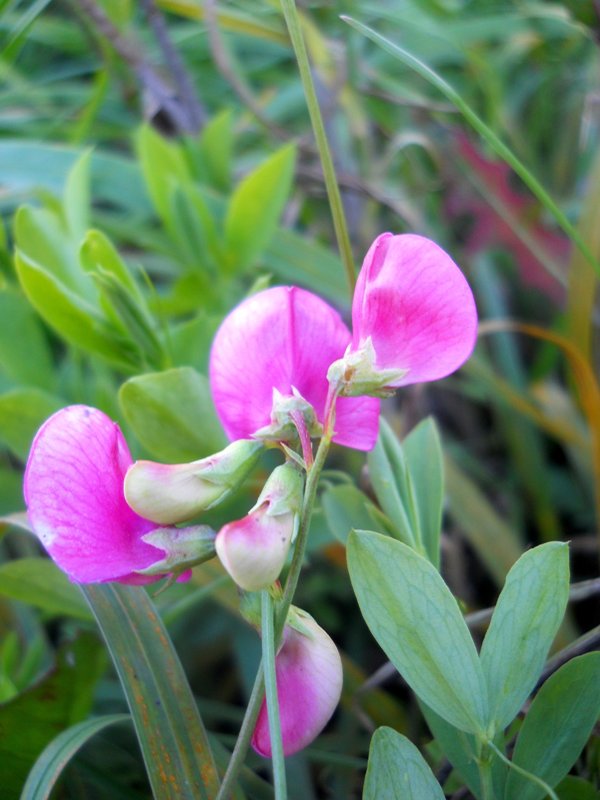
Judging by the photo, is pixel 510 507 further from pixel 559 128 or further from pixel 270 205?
pixel 559 128

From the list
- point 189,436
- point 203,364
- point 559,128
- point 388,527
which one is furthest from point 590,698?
point 559,128

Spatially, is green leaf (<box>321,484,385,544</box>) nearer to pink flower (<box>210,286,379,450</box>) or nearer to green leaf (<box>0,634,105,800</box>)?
pink flower (<box>210,286,379,450</box>)

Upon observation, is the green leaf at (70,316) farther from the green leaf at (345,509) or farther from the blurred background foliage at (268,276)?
the green leaf at (345,509)

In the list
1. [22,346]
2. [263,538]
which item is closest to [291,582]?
[263,538]

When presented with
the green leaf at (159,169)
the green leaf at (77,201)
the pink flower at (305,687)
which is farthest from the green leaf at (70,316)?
the pink flower at (305,687)

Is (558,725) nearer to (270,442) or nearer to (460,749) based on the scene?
(460,749)

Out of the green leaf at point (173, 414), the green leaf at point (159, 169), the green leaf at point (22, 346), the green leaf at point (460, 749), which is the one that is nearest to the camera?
the green leaf at point (460, 749)
